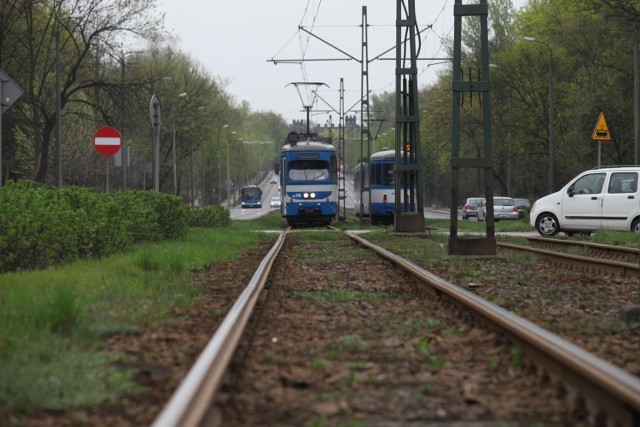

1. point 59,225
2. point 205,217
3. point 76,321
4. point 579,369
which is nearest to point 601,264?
point 59,225

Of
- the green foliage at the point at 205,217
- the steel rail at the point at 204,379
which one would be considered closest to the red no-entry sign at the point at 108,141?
the green foliage at the point at 205,217

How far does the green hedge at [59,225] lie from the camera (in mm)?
12453

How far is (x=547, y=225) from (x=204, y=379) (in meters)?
22.9

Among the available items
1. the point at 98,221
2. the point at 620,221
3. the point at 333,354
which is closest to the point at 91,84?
the point at 620,221

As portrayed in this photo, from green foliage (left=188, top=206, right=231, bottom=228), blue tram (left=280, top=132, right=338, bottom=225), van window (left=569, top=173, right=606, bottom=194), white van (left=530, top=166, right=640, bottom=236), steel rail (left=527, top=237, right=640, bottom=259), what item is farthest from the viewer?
blue tram (left=280, top=132, right=338, bottom=225)

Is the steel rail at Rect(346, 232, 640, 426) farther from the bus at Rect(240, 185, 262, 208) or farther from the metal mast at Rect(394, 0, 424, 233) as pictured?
the bus at Rect(240, 185, 262, 208)

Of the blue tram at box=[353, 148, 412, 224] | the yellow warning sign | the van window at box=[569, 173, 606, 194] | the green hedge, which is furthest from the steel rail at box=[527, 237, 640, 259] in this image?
the blue tram at box=[353, 148, 412, 224]

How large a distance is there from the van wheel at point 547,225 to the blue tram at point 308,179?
13897 mm

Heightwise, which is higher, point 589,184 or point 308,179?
point 308,179

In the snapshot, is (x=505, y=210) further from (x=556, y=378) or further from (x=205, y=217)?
(x=556, y=378)

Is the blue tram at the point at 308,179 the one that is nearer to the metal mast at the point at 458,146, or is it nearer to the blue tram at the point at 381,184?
the blue tram at the point at 381,184

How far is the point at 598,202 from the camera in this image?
82.5ft

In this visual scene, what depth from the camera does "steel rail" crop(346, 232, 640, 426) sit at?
15.9 ft

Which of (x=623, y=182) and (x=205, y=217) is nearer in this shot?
(x=623, y=182)
